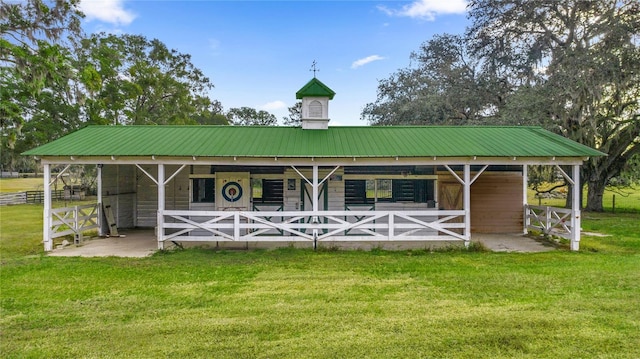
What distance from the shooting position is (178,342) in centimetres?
479

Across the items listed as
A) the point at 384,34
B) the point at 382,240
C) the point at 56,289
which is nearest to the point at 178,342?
the point at 56,289

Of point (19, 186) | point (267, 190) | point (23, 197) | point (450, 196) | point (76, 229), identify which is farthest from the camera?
point (19, 186)

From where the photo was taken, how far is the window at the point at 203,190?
12.2 m

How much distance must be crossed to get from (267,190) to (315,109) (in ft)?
10.9

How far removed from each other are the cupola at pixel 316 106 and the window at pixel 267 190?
7.69 ft

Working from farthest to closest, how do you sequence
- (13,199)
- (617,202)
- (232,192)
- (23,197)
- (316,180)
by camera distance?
(23,197) → (13,199) → (617,202) → (232,192) → (316,180)

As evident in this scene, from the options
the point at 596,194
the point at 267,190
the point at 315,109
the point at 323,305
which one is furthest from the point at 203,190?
the point at 596,194

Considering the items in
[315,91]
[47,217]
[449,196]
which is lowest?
[47,217]

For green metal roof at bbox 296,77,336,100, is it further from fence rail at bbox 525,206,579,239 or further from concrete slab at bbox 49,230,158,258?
fence rail at bbox 525,206,579,239

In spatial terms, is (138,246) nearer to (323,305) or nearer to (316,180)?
(316,180)

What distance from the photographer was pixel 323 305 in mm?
6117

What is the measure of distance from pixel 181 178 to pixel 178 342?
989 centimetres

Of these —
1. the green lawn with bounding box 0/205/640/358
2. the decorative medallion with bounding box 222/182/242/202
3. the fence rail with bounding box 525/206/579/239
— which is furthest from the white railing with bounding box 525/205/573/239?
the decorative medallion with bounding box 222/182/242/202

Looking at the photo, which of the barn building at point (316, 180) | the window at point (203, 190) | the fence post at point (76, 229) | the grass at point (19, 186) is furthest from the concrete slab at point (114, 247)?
the grass at point (19, 186)
